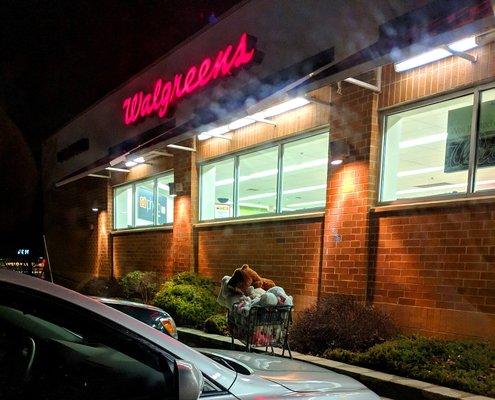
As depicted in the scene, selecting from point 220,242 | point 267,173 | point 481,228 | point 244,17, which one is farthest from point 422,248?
point 244,17

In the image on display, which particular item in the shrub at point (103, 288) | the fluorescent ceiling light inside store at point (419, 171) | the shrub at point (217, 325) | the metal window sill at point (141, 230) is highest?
the fluorescent ceiling light inside store at point (419, 171)

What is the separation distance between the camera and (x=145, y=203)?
50.1 feet

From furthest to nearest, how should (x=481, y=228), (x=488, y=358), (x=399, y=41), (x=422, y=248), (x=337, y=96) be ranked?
(x=337, y=96)
(x=422, y=248)
(x=481, y=228)
(x=399, y=41)
(x=488, y=358)

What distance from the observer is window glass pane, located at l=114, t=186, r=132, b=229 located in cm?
1623

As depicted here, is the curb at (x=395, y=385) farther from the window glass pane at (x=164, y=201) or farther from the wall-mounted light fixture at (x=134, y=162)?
the wall-mounted light fixture at (x=134, y=162)

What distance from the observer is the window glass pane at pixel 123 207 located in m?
16.2

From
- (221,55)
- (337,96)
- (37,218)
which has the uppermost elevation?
(221,55)

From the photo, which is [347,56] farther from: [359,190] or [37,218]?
[37,218]

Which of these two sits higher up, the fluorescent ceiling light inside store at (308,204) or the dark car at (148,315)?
the fluorescent ceiling light inside store at (308,204)

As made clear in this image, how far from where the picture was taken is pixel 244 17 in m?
10.5

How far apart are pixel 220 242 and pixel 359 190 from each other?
422 centimetres

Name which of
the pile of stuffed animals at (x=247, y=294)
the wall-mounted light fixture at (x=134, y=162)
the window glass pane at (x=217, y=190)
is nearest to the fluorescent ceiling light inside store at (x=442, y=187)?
the pile of stuffed animals at (x=247, y=294)

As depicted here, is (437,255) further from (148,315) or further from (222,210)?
(222,210)

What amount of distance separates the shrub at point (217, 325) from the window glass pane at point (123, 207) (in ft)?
25.3
